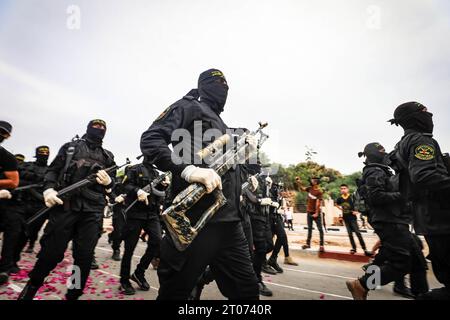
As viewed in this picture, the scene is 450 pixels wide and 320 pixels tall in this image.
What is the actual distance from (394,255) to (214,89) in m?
2.97

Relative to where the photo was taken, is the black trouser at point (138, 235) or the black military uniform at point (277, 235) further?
the black military uniform at point (277, 235)

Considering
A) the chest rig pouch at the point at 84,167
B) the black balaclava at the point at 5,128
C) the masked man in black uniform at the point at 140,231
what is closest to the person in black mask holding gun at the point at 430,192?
the chest rig pouch at the point at 84,167

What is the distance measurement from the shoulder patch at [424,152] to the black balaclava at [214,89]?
6.05ft

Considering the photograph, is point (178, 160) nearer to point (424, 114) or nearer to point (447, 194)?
point (447, 194)

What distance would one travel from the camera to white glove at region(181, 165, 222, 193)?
1.78 m

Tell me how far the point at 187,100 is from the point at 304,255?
7599 mm

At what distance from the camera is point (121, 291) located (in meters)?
4.12

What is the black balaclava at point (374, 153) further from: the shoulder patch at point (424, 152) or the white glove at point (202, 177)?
the white glove at point (202, 177)

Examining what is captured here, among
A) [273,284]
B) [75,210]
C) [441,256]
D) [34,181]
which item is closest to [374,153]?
[441,256]

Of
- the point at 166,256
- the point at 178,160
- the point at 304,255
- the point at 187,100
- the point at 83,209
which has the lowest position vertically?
the point at 304,255

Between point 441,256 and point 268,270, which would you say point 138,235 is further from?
point 441,256

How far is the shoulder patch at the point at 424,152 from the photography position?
8.11 ft

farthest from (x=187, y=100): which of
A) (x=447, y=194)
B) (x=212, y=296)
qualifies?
(x=212, y=296)

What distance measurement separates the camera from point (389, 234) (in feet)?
11.8
